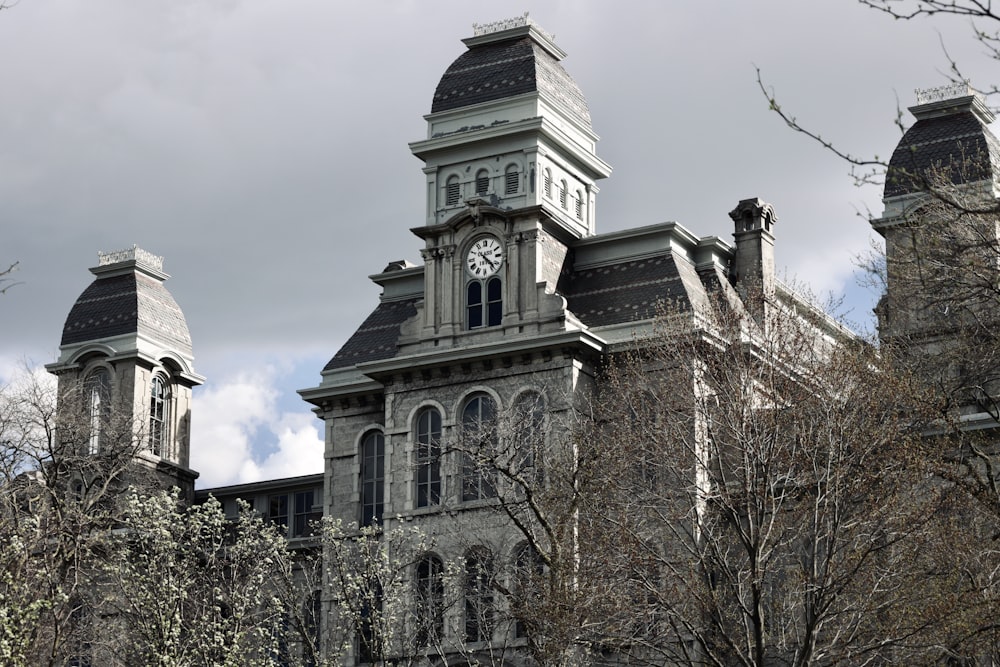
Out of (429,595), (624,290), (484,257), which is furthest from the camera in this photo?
(484,257)

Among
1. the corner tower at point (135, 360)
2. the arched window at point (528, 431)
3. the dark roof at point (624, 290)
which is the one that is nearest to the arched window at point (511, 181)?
the dark roof at point (624, 290)

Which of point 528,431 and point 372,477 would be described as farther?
point 372,477

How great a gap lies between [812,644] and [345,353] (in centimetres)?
2780

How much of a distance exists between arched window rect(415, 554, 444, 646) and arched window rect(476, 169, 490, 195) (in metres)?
10.8

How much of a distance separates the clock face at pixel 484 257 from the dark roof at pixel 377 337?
3141mm

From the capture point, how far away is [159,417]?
62500 mm

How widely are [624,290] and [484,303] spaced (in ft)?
13.0

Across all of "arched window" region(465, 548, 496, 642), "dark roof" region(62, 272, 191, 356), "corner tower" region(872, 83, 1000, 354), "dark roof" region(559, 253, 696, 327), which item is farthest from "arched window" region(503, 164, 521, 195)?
"dark roof" region(62, 272, 191, 356)

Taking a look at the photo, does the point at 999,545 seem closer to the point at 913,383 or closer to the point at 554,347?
the point at 913,383

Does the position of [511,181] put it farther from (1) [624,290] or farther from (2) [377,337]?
(2) [377,337]

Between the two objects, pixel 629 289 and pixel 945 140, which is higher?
pixel 945 140

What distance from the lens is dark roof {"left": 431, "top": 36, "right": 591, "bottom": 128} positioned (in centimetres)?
5353

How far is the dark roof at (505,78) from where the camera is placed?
176 feet

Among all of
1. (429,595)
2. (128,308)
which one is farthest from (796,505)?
(128,308)
